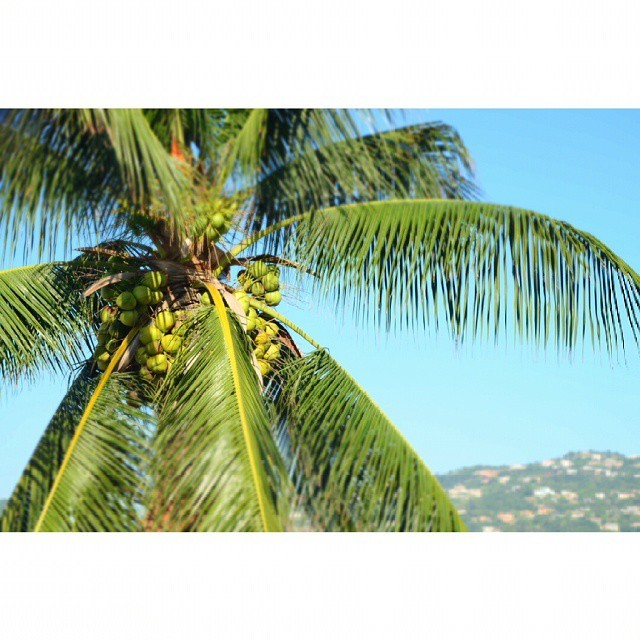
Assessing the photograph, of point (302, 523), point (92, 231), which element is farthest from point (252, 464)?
point (92, 231)

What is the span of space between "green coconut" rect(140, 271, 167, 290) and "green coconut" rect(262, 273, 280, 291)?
55 centimetres

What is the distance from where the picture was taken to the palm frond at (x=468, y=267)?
4109 mm

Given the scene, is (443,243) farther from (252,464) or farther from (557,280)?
(252,464)

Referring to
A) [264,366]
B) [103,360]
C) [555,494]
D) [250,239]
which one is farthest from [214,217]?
[555,494]

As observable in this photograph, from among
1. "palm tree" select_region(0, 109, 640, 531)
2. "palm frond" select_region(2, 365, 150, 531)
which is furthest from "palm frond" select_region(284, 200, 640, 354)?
"palm frond" select_region(2, 365, 150, 531)

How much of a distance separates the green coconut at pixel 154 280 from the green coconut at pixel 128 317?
0.52ft

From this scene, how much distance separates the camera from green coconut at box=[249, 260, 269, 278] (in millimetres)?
4508

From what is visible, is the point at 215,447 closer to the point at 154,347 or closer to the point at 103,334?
the point at 154,347

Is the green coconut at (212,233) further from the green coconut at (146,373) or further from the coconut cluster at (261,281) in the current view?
the green coconut at (146,373)

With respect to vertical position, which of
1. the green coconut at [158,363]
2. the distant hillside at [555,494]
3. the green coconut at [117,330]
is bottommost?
the distant hillside at [555,494]

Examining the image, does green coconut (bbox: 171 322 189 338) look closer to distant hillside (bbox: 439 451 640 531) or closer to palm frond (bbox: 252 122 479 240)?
palm frond (bbox: 252 122 479 240)

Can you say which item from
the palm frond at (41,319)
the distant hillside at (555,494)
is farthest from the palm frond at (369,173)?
the distant hillside at (555,494)

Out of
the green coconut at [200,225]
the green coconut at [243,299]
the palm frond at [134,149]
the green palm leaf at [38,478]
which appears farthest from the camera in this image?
the green coconut at [243,299]

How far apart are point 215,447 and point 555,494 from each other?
2.41m
